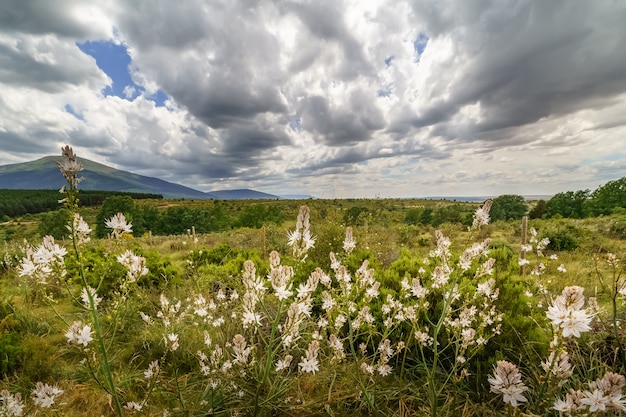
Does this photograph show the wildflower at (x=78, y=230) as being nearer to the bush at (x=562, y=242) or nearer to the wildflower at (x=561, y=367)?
the wildflower at (x=561, y=367)

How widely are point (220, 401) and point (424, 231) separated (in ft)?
89.0

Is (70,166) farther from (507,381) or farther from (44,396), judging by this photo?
(507,381)

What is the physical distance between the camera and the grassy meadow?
1.85 m

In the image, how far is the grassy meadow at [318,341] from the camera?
1.85 m

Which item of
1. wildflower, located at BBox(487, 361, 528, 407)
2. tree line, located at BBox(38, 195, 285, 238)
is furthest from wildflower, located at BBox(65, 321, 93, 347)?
tree line, located at BBox(38, 195, 285, 238)

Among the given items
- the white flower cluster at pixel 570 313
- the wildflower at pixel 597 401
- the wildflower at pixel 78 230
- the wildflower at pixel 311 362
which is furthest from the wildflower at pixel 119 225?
the wildflower at pixel 597 401

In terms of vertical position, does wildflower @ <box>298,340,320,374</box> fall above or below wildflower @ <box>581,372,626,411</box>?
below

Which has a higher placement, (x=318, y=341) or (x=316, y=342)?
(x=316, y=342)

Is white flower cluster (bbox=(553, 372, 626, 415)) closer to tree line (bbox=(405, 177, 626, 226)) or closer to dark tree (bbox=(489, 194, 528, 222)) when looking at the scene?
tree line (bbox=(405, 177, 626, 226))

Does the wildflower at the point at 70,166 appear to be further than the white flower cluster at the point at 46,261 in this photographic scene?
No

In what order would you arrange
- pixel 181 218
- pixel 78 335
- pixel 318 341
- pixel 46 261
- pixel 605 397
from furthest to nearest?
pixel 181 218 < pixel 318 341 < pixel 78 335 < pixel 46 261 < pixel 605 397

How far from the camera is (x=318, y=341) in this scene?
10.5ft

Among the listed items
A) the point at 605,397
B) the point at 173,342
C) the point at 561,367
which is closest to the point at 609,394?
the point at 605,397

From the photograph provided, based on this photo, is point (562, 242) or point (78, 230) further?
point (562, 242)
